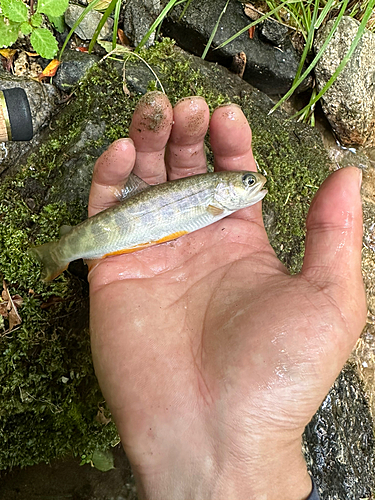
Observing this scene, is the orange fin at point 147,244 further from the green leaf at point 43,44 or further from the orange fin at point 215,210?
the green leaf at point 43,44

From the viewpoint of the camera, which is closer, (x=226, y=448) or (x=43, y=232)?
(x=226, y=448)

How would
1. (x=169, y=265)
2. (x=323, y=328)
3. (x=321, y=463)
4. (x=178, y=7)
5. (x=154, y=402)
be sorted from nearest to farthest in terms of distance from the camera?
(x=323, y=328) → (x=154, y=402) → (x=169, y=265) → (x=321, y=463) → (x=178, y=7)

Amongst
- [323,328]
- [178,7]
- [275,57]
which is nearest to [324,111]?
[275,57]

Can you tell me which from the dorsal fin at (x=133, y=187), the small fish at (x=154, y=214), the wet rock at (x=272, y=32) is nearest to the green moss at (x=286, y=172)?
the wet rock at (x=272, y=32)

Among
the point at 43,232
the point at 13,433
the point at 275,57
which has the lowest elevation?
the point at 13,433

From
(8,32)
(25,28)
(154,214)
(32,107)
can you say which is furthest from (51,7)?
(154,214)

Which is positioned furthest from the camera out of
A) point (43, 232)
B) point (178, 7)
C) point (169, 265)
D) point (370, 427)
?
point (178, 7)

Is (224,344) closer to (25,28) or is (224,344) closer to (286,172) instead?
(286,172)

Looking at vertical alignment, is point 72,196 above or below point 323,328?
below

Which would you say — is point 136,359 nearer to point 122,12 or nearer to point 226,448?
point 226,448
